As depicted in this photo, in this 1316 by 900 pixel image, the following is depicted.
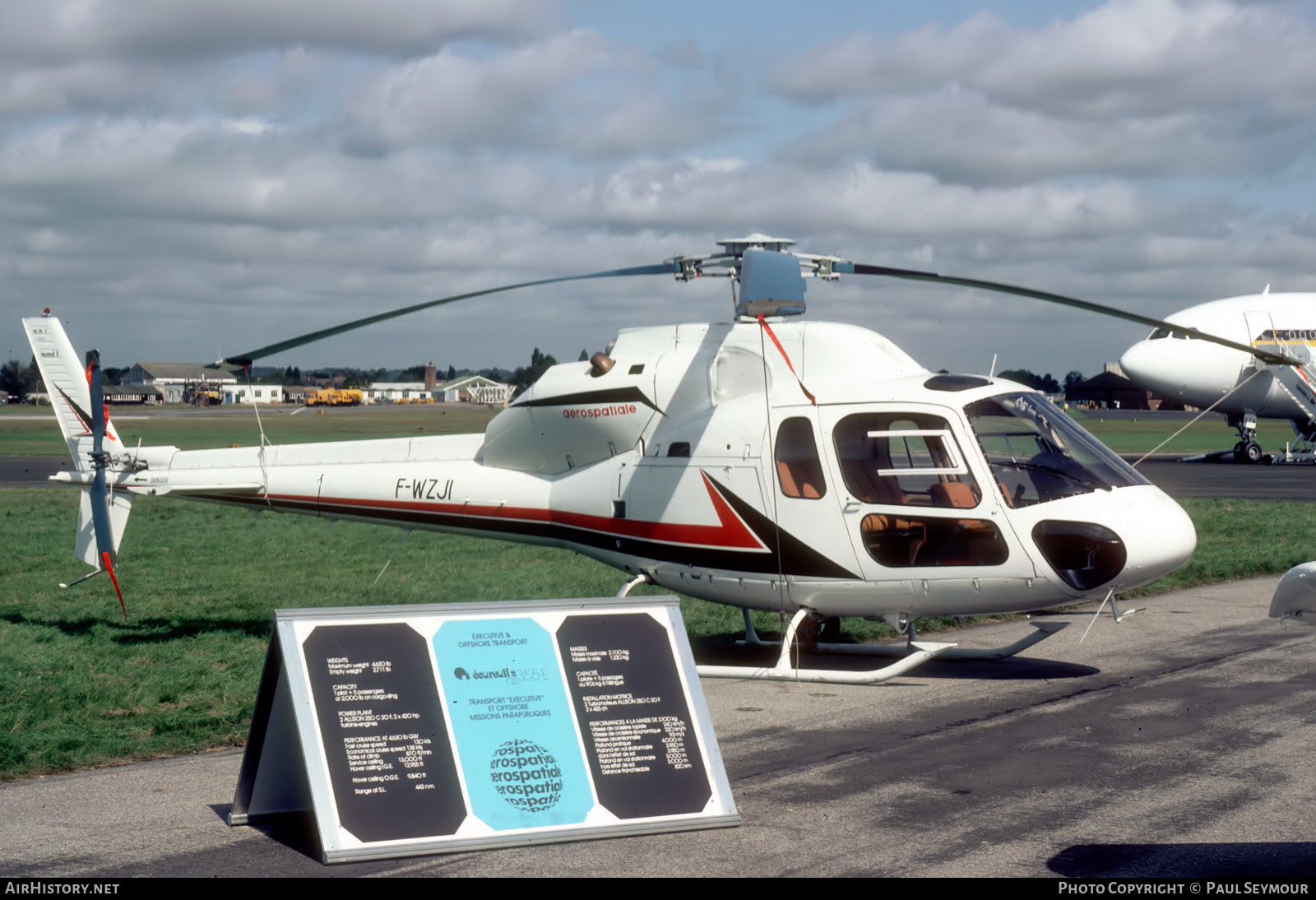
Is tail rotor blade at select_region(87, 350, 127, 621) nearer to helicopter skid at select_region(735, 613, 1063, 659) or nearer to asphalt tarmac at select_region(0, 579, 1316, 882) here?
asphalt tarmac at select_region(0, 579, 1316, 882)

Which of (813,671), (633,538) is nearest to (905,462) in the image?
(813,671)

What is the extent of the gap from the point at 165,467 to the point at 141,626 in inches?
63.0

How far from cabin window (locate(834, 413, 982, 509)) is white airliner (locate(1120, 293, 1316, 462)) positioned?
26485mm

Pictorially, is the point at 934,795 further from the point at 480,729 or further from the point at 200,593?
the point at 200,593

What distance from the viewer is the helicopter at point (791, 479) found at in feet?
29.9

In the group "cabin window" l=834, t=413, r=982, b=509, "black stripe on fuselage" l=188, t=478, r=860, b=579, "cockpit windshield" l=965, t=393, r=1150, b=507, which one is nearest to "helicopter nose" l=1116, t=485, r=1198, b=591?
"cockpit windshield" l=965, t=393, r=1150, b=507

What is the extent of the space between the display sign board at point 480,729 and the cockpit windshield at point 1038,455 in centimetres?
400

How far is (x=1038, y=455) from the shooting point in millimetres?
9398

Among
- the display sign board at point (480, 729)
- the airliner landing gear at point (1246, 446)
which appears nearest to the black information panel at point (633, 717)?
the display sign board at point (480, 729)

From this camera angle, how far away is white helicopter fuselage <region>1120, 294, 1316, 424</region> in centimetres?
3412

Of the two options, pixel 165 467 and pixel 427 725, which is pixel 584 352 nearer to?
pixel 165 467

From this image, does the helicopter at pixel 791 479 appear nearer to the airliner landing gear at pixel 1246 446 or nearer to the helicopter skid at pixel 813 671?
the helicopter skid at pixel 813 671

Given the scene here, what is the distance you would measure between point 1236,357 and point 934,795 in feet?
102
